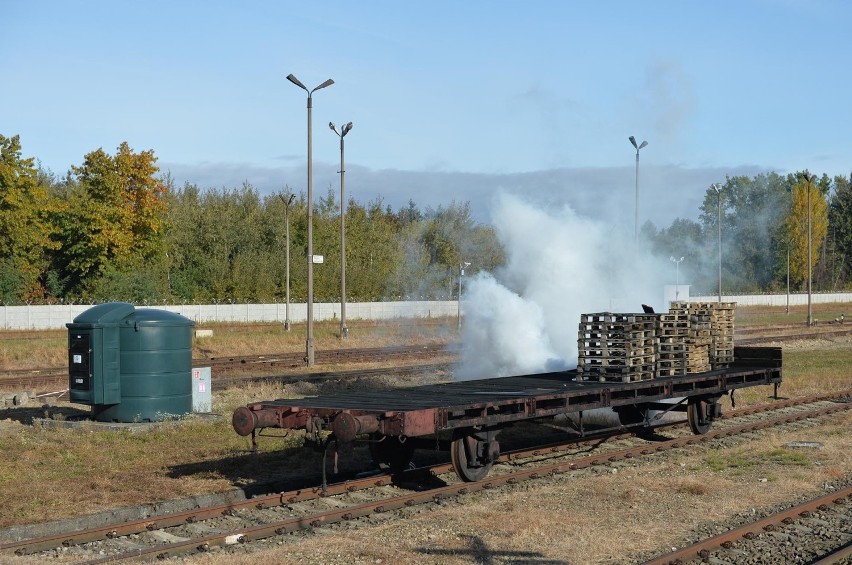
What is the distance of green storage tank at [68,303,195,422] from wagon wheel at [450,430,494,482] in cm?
756

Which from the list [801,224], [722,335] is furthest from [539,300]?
[801,224]

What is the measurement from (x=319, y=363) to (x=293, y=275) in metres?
38.9

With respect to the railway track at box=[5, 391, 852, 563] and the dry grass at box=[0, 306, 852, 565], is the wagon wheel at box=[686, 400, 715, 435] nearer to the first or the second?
the railway track at box=[5, 391, 852, 563]

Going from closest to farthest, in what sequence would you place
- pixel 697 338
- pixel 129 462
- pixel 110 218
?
1. pixel 129 462
2. pixel 697 338
3. pixel 110 218

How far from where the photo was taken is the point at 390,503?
11680mm

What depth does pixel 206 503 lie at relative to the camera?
1193 centimetres

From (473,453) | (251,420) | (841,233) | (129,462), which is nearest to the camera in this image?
(251,420)

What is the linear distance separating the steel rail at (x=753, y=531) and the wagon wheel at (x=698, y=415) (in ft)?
15.2

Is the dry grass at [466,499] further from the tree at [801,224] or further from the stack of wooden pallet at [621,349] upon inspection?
the tree at [801,224]

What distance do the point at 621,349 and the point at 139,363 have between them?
8815mm

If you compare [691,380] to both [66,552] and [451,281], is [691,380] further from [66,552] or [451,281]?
[451,281]

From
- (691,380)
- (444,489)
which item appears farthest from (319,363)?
(444,489)

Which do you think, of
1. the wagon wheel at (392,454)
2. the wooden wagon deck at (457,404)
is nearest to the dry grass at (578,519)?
the wooden wagon deck at (457,404)

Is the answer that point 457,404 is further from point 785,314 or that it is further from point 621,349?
point 785,314
